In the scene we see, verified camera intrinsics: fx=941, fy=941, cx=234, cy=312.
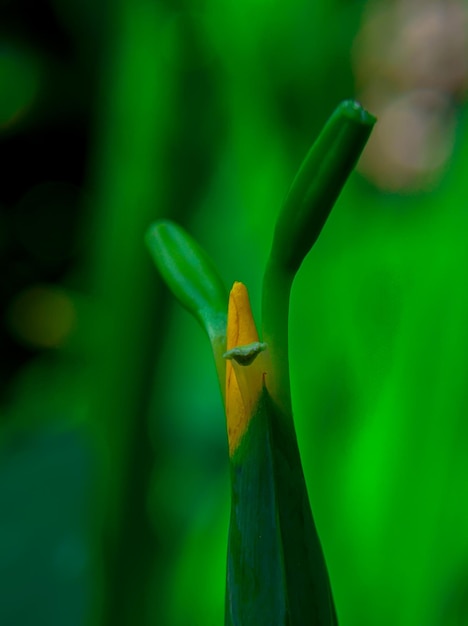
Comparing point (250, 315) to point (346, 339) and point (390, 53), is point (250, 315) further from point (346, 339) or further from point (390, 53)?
point (390, 53)

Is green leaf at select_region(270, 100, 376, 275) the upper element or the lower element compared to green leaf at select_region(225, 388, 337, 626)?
upper

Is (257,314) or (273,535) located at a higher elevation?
(257,314)

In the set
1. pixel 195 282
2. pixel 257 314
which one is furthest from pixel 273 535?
pixel 257 314

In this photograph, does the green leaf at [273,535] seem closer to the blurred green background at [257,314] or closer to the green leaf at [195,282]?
the green leaf at [195,282]

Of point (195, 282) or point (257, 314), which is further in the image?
point (257, 314)

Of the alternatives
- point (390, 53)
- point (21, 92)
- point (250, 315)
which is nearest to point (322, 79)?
point (390, 53)

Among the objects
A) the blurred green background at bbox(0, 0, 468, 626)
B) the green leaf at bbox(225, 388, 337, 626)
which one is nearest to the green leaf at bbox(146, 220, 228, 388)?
the green leaf at bbox(225, 388, 337, 626)

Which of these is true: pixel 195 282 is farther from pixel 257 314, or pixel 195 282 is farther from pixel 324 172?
pixel 257 314

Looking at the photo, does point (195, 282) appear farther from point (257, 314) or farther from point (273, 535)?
point (257, 314)

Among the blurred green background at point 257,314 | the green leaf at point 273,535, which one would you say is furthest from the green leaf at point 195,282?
the blurred green background at point 257,314

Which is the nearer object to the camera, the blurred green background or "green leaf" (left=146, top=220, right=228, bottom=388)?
"green leaf" (left=146, top=220, right=228, bottom=388)

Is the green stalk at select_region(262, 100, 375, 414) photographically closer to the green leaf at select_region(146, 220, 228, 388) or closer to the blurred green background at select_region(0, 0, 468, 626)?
the green leaf at select_region(146, 220, 228, 388)
